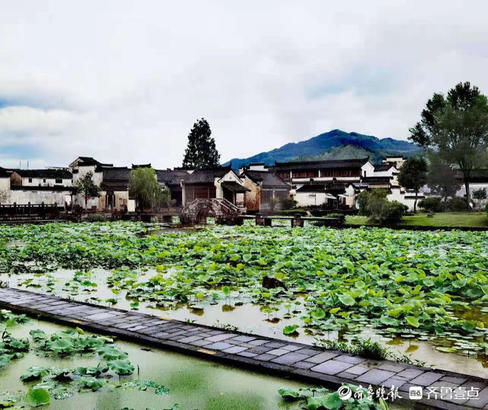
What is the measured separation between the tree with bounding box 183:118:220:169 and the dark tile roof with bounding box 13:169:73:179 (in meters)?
12.6

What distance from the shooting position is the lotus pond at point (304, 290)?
4.52 m

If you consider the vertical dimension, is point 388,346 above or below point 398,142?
below

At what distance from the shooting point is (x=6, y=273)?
830 centimetres

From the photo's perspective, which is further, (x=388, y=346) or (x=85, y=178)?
(x=85, y=178)

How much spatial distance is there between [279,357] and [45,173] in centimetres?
4372

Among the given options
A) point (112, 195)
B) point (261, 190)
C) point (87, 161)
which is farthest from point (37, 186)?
point (261, 190)

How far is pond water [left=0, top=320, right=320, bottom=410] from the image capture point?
287 cm

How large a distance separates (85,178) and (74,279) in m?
35.2

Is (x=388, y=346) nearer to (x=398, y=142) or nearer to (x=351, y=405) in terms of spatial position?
(x=351, y=405)

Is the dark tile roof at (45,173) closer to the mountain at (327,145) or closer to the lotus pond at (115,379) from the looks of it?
the lotus pond at (115,379)

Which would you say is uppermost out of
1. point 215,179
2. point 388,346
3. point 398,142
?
point 398,142

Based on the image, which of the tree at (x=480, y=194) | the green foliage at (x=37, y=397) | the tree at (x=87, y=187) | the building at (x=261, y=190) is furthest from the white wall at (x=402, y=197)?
the green foliage at (x=37, y=397)

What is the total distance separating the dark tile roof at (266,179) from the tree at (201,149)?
11.4 meters

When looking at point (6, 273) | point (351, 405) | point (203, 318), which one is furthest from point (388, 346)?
point (6, 273)
